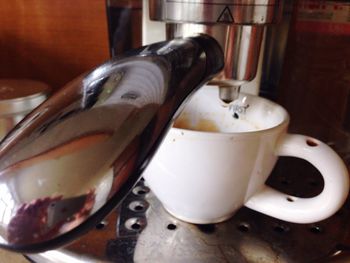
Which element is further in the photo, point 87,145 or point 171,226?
point 171,226

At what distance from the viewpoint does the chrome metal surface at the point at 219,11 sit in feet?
0.72

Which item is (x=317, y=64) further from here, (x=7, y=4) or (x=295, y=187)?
(x=7, y=4)

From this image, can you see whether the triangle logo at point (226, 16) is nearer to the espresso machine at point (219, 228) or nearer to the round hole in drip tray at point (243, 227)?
the espresso machine at point (219, 228)

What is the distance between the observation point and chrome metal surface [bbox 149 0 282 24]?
22 cm

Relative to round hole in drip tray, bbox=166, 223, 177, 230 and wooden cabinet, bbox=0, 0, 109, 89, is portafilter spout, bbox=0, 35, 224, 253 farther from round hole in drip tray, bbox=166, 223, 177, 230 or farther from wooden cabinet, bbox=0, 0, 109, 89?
wooden cabinet, bbox=0, 0, 109, 89

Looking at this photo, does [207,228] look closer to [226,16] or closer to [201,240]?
[201,240]

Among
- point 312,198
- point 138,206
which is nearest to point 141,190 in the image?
point 138,206

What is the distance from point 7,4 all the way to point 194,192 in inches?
11.2

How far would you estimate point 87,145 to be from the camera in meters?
0.14

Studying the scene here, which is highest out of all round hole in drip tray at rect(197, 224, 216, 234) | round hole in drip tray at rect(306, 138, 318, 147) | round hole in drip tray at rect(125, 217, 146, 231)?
round hole in drip tray at rect(306, 138, 318, 147)

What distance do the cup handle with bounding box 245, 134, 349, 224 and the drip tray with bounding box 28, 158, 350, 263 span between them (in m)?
0.02

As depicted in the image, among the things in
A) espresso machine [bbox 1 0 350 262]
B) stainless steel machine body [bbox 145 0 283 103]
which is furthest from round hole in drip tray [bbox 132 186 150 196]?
stainless steel machine body [bbox 145 0 283 103]

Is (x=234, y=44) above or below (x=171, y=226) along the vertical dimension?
above

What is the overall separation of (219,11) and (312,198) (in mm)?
131
